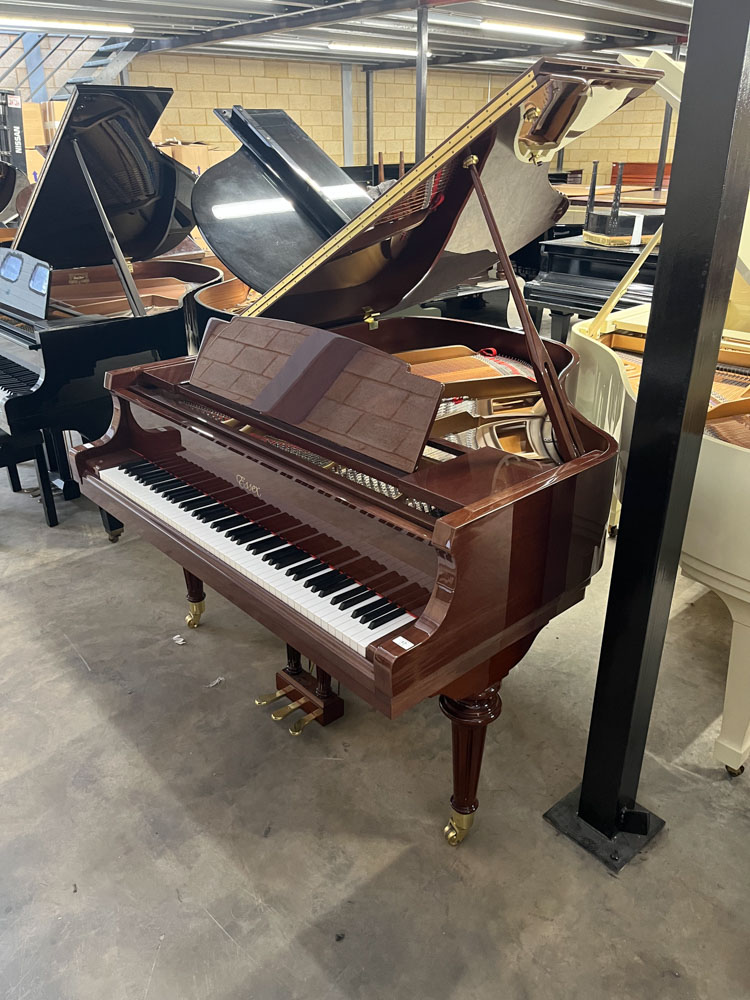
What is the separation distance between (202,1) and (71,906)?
7.35 metres

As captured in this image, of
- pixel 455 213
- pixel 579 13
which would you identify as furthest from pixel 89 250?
pixel 579 13

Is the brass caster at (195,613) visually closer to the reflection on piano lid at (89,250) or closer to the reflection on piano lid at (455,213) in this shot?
the reflection on piano lid at (89,250)

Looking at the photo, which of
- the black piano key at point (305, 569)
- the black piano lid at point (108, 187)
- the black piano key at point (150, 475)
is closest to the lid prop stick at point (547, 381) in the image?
the black piano key at point (305, 569)

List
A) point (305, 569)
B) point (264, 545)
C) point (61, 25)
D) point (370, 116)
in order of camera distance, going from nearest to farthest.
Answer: point (305, 569) < point (264, 545) < point (61, 25) < point (370, 116)

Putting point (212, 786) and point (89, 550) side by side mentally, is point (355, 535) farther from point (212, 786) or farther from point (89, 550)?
point (89, 550)

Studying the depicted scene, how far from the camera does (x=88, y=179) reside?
11.1ft

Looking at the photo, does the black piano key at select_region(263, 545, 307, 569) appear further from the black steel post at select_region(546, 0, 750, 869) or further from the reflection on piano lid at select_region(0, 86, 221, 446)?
the reflection on piano lid at select_region(0, 86, 221, 446)

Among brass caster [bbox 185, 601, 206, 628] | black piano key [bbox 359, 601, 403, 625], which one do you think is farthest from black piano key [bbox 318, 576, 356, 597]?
brass caster [bbox 185, 601, 206, 628]

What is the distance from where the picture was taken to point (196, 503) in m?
2.39

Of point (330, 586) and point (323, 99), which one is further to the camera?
point (323, 99)

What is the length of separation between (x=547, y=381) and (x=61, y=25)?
821 cm

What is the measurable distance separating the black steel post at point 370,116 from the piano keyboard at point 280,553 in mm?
11381

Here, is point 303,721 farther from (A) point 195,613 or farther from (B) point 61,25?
(B) point 61,25

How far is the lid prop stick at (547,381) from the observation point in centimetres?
201
